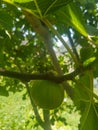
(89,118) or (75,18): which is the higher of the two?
(75,18)

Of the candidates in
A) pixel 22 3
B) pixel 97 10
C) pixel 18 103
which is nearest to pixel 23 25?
pixel 97 10

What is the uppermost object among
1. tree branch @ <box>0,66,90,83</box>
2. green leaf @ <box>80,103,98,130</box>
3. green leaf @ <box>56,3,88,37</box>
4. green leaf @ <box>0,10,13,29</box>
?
green leaf @ <box>0,10,13,29</box>

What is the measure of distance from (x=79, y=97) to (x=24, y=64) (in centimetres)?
176

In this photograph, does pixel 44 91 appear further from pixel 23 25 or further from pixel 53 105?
pixel 23 25

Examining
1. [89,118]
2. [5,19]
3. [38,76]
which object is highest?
[5,19]

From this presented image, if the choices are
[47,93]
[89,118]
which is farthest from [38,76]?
[89,118]

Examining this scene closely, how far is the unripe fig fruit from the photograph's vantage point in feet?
3.18

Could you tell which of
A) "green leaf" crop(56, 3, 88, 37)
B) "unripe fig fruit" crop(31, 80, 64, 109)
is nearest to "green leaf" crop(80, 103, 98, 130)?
"unripe fig fruit" crop(31, 80, 64, 109)

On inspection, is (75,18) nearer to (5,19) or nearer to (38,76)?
(38,76)

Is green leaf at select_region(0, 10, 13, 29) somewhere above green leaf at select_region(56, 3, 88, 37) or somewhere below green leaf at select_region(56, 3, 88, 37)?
above

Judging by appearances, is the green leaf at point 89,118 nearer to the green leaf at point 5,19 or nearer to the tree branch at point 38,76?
the tree branch at point 38,76

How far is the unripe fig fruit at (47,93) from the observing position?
0.97 meters

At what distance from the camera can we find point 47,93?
3.18 feet

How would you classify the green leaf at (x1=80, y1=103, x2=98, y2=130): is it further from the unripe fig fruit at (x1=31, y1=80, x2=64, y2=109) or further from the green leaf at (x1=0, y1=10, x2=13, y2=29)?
the green leaf at (x1=0, y1=10, x2=13, y2=29)
